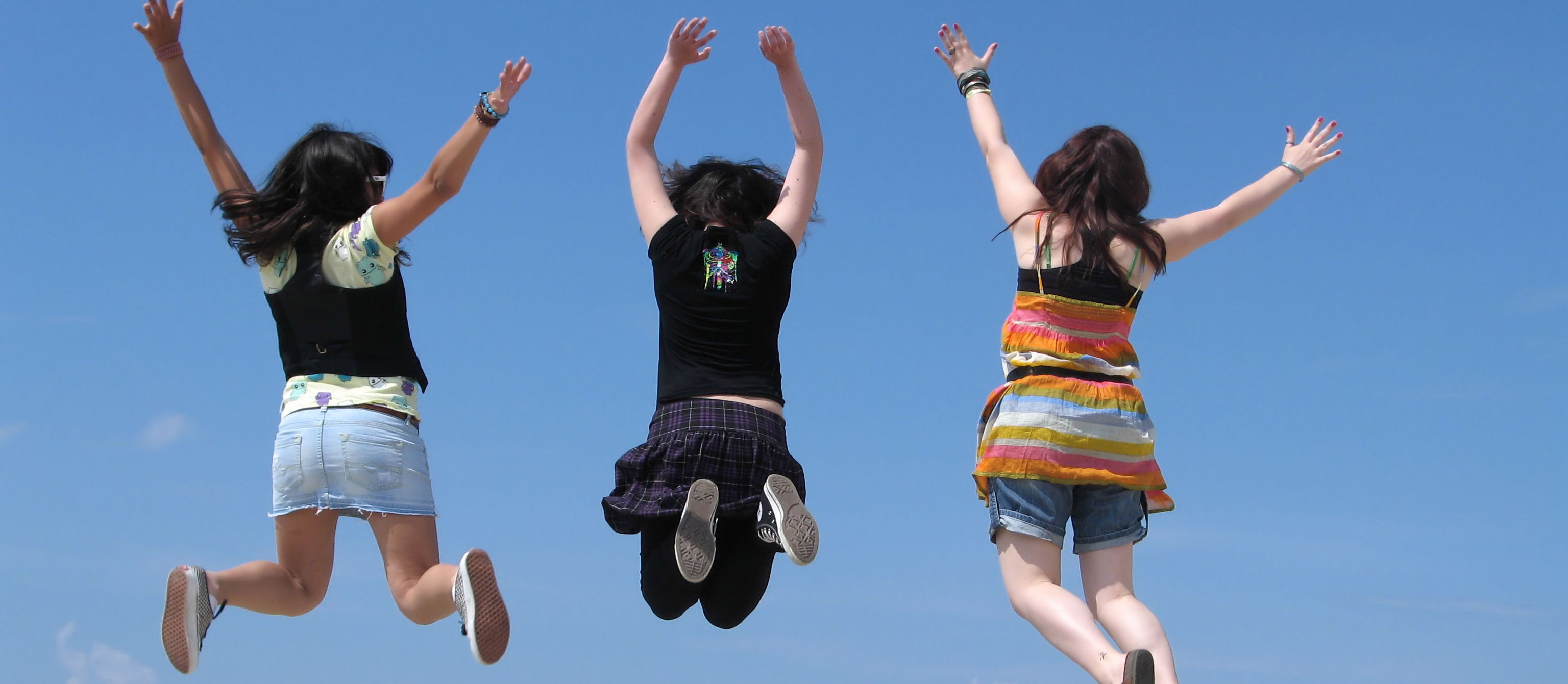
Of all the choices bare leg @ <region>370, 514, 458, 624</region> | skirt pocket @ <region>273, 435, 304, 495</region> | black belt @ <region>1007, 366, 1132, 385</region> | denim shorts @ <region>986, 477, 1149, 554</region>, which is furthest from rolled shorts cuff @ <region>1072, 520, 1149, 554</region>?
skirt pocket @ <region>273, 435, 304, 495</region>

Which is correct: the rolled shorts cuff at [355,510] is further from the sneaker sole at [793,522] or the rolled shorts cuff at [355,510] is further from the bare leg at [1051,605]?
the bare leg at [1051,605]

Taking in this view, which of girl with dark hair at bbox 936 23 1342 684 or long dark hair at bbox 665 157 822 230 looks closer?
girl with dark hair at bbox 936 23 1342 684

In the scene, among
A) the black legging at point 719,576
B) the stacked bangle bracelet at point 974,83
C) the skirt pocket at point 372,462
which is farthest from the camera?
the stacked bangle bracelet at point 974,83

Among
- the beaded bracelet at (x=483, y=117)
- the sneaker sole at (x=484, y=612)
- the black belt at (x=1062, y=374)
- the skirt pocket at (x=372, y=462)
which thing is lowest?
the sneaker sole at (x=484, y=612)

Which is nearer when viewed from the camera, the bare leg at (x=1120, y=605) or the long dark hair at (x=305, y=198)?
the bare leg at (x=1120, y=605)

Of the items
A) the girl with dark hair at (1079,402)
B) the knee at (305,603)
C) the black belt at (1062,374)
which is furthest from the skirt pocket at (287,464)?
the black belt at (1062,374)

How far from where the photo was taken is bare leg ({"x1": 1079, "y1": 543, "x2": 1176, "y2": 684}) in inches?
235

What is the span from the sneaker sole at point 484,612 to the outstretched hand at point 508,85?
1.80 metres

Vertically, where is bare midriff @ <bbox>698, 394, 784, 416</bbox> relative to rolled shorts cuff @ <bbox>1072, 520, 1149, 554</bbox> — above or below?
above

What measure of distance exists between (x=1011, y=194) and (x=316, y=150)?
2.93 meters

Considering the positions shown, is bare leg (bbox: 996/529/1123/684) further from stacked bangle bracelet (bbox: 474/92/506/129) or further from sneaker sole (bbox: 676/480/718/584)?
stacked bangle bracelet (bbox: 474/92/506/129)

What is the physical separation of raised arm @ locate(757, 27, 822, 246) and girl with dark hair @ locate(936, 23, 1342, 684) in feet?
2.94

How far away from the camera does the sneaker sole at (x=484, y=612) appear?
19.1 ft

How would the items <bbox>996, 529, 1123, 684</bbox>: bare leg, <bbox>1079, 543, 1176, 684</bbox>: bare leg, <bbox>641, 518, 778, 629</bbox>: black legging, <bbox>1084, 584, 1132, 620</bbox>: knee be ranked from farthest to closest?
<bbox>641, 518, 778, 629</bbox>: black legging → <bbox>1084, 584, 1132, 620</bbox>: knee → <bbox>1079, 543, 1176, 684</bbox>: bare leg → <bbox>996, 529, 1123, 684</bbox>: bare leg
